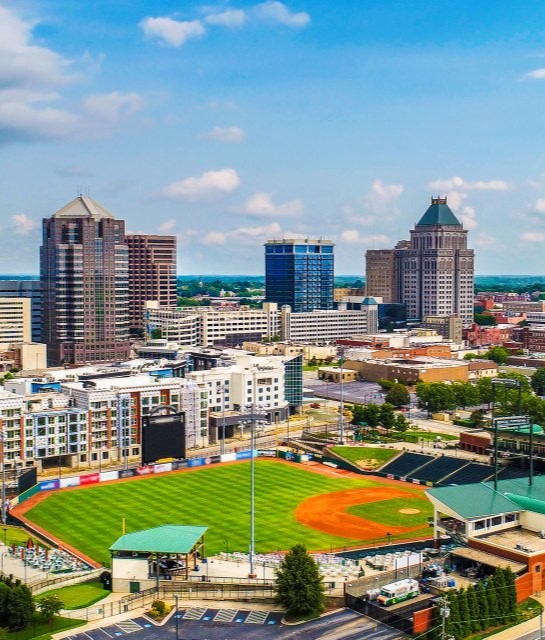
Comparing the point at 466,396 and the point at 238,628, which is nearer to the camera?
the point at 238,628

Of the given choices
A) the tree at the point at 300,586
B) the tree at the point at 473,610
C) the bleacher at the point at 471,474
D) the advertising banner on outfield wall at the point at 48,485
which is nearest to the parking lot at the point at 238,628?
the tree at the point at 300,586

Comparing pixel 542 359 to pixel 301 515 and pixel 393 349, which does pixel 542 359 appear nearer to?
pixel 393 349

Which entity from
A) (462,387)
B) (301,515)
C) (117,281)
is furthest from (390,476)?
(117,281)

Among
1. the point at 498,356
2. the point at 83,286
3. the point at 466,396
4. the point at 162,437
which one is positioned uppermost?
the point at 83,286

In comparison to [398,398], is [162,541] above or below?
below

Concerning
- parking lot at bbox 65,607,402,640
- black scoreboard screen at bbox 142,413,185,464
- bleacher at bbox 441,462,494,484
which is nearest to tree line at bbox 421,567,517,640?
parking lot at bbox 65,607,402,640

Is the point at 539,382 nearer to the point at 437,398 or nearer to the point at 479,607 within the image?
the point at 437,398

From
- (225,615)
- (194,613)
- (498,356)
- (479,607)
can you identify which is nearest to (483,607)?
(479,607)
